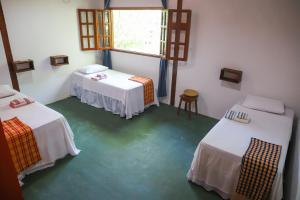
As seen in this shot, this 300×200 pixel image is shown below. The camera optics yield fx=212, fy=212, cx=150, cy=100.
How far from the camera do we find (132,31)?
502 centimetres

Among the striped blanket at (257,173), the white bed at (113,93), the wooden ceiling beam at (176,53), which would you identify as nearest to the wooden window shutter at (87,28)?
the white bed at (113,93)

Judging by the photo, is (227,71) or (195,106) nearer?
(227,71)

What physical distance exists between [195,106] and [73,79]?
2.71 m

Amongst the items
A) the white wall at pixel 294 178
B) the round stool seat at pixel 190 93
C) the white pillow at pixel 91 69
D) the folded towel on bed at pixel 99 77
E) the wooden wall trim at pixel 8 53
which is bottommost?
the white wall at pixel 294 178

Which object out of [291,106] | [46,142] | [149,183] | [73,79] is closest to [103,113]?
[73,79]

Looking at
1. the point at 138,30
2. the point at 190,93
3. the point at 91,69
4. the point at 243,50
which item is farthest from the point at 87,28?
the point at 243,50

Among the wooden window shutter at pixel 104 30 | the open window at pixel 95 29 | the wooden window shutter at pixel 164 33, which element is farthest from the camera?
the wooden window shutter at pixel 104 30

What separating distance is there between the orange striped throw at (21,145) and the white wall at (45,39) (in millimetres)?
1725

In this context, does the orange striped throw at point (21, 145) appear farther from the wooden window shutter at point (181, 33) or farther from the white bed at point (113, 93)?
the wooden window shutter at point (181, 33)

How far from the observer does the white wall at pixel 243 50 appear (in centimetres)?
305

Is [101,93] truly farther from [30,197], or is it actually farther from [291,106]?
[291,106]

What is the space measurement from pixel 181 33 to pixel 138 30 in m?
1.34

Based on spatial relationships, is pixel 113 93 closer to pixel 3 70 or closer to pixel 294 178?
pixel 3 70

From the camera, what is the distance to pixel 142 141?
3.28 meters
